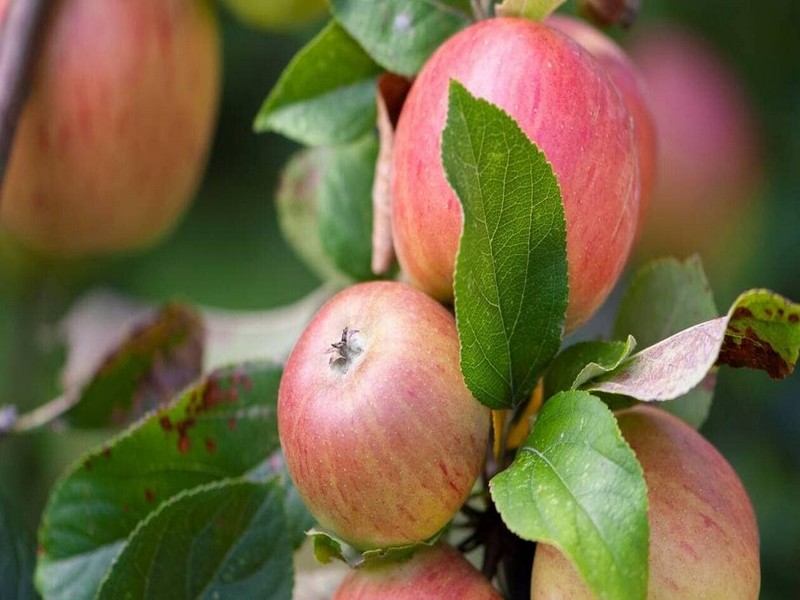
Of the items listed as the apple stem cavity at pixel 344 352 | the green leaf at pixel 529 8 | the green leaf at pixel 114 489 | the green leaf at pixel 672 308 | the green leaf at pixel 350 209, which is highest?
the green leaf at pixel 529 8

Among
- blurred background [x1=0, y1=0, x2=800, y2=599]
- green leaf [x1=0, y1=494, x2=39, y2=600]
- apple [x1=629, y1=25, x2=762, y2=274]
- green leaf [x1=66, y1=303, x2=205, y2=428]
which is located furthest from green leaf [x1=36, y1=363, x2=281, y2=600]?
apple [x1=629, y1=25, x2=762, y2=274]

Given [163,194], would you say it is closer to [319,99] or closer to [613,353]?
[319,99]

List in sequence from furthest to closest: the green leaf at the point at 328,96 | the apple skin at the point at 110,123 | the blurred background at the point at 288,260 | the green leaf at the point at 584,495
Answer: the blurred background at the point at 288,260 → the apple skin at the point at 110,123 → the green leaf at the point at 328,96 → the green leaf at the point at 584,495

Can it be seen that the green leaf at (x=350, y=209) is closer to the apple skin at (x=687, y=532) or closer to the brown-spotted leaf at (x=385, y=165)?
the brown-spotted leaf at (x=385, y=165)

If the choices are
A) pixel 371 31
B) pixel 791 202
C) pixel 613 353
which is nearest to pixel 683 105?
pixel 791 202

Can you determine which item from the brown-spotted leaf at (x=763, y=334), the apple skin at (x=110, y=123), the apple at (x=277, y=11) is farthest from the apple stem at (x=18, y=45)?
the brown-spotted leaf at (x=763, y=334)

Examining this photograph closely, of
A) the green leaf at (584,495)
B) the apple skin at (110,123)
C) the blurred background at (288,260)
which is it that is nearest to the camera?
the green leaf at (584,495)

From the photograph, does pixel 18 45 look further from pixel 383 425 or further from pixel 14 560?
pixel 383 425
